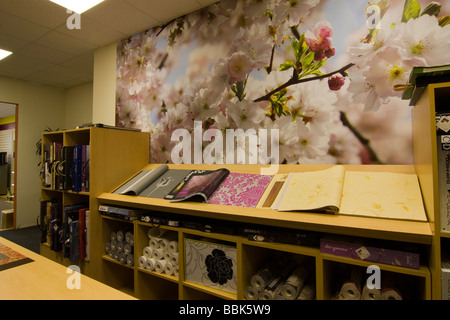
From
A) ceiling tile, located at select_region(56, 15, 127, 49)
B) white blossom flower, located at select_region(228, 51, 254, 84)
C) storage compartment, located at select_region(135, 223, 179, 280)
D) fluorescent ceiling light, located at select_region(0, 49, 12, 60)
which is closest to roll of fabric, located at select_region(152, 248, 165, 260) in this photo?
storage compartment, located at select_region(135, 223, 179, 280)

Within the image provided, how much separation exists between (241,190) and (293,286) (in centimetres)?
60

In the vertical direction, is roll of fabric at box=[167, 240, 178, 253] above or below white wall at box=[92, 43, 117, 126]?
below

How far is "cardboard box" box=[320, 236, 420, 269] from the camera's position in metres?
0.95

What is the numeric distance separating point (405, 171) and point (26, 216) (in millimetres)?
5273

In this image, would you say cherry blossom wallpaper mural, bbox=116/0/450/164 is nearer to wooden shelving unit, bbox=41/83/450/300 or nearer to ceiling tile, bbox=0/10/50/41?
wooden shelving unit, bbox=41/83/450/300

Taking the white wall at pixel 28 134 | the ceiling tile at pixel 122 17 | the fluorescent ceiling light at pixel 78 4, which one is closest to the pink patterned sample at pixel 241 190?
the ceiling tile at pixel 122 17

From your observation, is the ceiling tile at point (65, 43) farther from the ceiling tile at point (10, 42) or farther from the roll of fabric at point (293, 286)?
the roll of fabric at point (293, 286)

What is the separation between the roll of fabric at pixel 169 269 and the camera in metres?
1.59

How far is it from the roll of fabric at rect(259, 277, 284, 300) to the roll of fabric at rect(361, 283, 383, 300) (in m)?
0.38

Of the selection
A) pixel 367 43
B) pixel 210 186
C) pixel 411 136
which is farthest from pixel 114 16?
pixel 411 136

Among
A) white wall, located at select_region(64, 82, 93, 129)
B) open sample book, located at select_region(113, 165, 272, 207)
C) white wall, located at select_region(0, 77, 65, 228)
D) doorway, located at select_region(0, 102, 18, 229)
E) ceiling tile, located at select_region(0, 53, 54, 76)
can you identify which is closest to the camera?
open sample book, located at select_region(113, 165, 272, 207)

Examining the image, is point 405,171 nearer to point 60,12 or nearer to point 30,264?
point 30,264

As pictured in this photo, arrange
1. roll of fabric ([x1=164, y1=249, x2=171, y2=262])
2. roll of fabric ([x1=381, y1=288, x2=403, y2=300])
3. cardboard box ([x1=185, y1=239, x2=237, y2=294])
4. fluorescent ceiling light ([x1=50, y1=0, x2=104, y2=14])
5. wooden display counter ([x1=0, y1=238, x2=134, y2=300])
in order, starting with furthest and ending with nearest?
1. fluorescent ceiling light ([x1=50, y1=0, x2=104, y2=14])
2. roll of fabric ([x1=164, y1=249, x2=171, y2=262])
3. cardboard box ([x1=185, y1=239, x2=237, y2=294])
4. roll of fabric ([x1=381, y1=288, x2=403, y2=300])
5. wooden display counter ([x1=0, y1=238, x2=134, y2=300])

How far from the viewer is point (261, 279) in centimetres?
129
